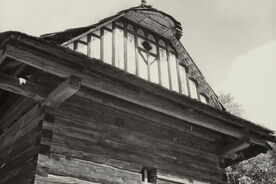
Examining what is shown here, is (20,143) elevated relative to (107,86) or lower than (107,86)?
lower

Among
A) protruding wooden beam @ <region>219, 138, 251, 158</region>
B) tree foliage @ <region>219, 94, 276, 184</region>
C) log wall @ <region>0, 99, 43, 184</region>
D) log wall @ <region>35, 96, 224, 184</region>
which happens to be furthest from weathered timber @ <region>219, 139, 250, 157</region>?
tree foliage @ <region>219, 94, 276, 184</region>

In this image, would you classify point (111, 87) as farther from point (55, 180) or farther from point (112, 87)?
point (55, 180)

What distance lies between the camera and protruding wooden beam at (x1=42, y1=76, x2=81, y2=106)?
5.90 meters

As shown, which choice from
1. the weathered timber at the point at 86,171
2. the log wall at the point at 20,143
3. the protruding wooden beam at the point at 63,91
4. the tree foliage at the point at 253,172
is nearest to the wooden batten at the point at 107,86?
the protruding wooden beam at the point at 63,91

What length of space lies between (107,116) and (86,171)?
140 centimetres

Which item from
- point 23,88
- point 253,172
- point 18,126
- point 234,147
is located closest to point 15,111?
point 18,126

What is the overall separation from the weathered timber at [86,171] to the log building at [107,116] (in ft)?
0.06

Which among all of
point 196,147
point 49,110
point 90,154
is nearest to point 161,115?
point 196,147

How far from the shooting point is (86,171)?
614 centimetres

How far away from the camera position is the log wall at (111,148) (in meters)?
6.01

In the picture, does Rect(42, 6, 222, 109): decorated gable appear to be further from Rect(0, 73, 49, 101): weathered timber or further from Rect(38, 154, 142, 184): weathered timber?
Rect(38, 154, 142, 184): weathered timber

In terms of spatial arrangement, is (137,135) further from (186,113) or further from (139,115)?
(186,113)

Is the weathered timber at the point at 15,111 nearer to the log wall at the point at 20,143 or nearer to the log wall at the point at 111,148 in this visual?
the log wall at the point at 20,143

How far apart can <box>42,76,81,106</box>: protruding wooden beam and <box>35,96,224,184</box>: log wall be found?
235 mm
